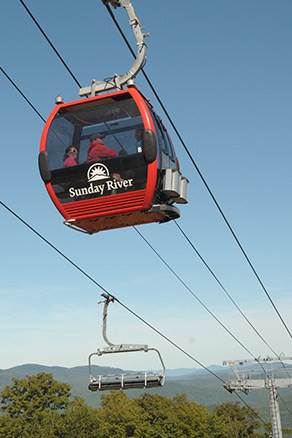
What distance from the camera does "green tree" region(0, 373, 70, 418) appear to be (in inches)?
2466

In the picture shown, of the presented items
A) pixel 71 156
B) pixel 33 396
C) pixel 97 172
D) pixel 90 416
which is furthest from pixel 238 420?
pixel 97 172

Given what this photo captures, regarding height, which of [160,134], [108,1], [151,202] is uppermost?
[108,1]

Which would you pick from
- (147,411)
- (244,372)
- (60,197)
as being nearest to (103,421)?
(147,411)

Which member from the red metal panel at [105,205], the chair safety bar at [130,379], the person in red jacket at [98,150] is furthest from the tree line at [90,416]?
the person in red jacket at [98,150]

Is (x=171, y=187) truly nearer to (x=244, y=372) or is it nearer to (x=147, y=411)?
(x=244, y=372)

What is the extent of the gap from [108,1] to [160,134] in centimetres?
229

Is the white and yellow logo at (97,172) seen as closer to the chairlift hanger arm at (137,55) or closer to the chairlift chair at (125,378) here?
the chairlift hanger arm at (137,55)

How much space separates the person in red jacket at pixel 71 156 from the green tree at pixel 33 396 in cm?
5545

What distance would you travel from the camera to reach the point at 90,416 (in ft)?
203

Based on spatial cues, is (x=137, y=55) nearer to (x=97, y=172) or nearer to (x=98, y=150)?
(x=98, y=150)

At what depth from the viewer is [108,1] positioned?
9.79 meters

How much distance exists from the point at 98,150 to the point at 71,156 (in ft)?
1.70

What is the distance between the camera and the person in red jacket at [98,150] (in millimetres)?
10500

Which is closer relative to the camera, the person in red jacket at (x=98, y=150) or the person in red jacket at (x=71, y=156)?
the person in red jacket at (x=98, y=150)
